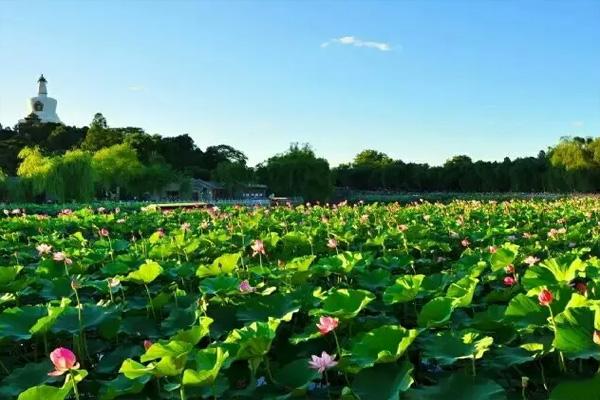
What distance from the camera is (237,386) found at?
193 centimetres

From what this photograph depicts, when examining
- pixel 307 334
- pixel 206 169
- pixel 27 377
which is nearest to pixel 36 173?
pixel 27 377

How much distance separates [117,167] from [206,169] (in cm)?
2680

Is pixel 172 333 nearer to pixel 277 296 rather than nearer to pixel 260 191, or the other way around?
pixel 277 296

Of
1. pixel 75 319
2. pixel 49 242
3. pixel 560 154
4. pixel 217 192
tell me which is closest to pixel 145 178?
pixel 217 192

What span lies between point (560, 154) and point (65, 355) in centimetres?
5571

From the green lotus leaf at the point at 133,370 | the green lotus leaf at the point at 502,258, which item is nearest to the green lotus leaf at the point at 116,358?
the green lotus leaf at the point at 133,370

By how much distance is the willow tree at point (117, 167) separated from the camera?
152 ft

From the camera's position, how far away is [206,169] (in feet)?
242

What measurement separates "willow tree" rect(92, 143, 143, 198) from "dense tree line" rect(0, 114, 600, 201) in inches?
3.0

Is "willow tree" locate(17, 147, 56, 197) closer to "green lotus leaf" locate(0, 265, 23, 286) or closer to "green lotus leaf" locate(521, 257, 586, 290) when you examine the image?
"green lotus leaf" locate(0, 265, 23, 286)

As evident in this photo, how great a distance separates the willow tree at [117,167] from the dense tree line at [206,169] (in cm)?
8

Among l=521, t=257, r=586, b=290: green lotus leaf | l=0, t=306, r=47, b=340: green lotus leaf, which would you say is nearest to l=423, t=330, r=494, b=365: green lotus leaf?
l=521, t=257, r=586, b=290: green lotus leaf

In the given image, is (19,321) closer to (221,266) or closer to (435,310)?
(221,266)

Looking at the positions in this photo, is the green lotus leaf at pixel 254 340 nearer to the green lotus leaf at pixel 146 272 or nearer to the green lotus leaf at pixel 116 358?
the green lotus leaf at pixel 116 358
